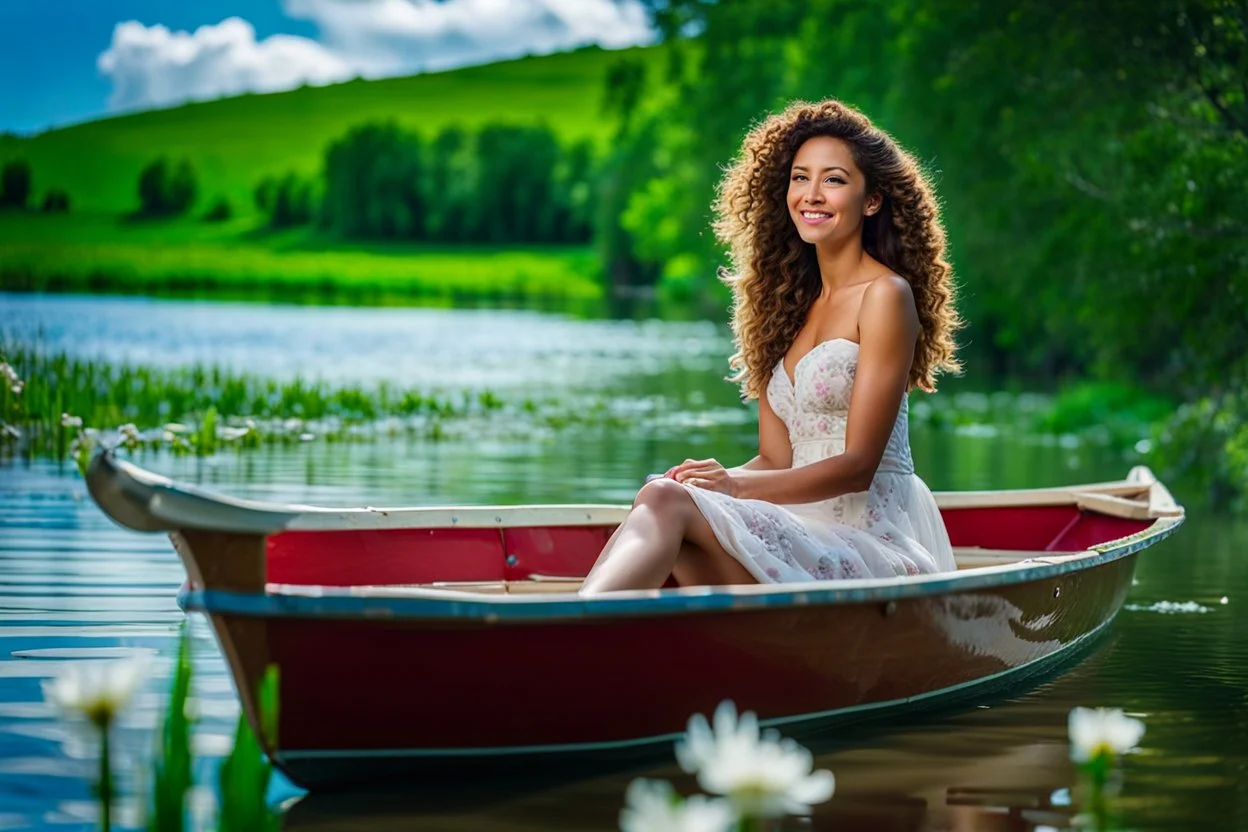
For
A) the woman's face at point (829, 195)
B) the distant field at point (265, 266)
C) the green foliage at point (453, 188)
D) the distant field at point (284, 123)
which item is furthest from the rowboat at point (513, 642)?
the green foliage at point (453, 188)

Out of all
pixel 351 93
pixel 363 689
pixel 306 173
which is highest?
pixel 351 93

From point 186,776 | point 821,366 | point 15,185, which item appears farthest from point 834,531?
point 15,185

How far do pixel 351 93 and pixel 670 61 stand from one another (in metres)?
123

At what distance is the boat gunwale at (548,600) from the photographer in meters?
5.21

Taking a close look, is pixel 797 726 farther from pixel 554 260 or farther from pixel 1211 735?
pixel 554 260

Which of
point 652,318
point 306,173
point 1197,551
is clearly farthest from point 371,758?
point 306,173

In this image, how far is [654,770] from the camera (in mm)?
6078

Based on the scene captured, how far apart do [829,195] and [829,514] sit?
1185 millimetres

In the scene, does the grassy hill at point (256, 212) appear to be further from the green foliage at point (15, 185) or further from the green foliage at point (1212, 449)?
the green foliage at point (1212, 449)

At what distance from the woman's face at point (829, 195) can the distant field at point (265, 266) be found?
30.2 m

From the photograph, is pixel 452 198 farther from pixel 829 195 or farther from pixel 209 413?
pixel 829 195

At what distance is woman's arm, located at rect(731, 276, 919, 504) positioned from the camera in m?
6.74

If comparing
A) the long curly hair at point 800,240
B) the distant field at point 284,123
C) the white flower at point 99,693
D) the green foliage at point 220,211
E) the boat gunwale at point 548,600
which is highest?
the distant field at point 284,123

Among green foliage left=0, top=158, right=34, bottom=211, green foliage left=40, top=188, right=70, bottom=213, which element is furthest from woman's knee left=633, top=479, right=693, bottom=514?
green foliage left=40, top=188, right=70, bottom=213
